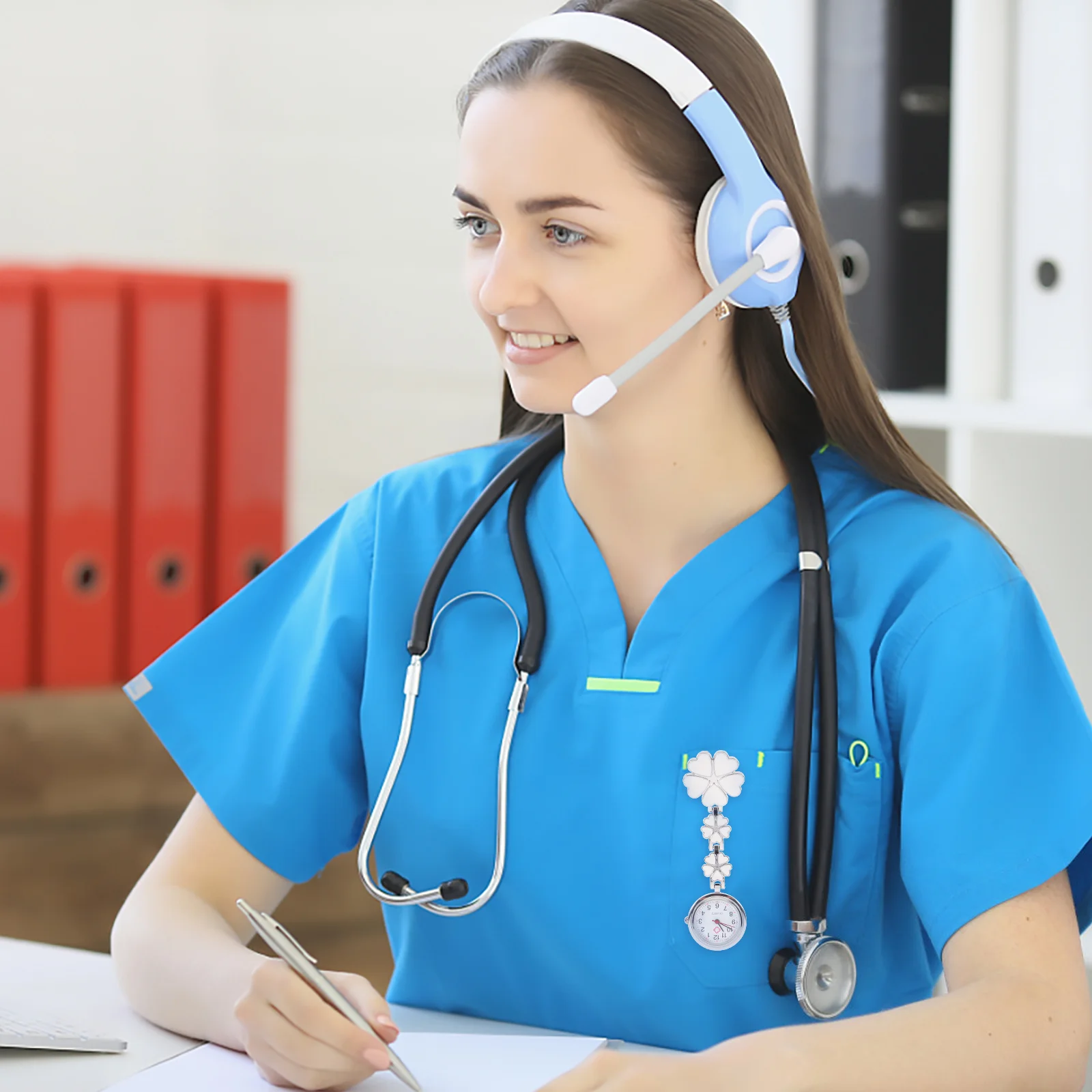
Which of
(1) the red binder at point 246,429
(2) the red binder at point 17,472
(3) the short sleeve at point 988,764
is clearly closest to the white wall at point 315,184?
(1) the red binder at point 246,429

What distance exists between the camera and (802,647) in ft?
3.55

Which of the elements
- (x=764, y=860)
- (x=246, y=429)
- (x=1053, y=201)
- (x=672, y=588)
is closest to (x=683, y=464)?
(x=672, y=588)

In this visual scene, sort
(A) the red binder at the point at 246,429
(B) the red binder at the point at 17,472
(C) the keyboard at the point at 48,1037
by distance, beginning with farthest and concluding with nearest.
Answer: (A) the red binder at the point at 246,429 < (B) the red binder at the point at 17,472 < (C) the keyboard at the point at 48,1037

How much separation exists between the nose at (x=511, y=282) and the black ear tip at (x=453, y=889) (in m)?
0.40

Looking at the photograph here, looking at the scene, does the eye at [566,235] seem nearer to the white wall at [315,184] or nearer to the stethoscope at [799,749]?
the stethoscope at [799,749]

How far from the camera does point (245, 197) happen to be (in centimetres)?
243

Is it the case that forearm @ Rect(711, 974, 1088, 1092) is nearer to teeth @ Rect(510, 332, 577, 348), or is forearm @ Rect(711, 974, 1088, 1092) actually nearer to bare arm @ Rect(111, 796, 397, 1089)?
bare arm @ Rect(111, 796, 397, 1089)

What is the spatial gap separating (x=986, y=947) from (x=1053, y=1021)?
0.06 meters

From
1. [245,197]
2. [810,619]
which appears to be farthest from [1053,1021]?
[245,197]

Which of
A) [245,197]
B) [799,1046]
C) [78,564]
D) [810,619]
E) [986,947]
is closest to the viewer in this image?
[799,1046]

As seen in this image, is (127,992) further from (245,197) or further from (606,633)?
(245,197)

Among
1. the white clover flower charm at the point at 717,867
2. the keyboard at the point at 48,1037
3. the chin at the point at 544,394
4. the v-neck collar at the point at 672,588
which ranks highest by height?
the chin at the point at 544,394

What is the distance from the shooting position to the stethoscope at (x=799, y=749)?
104cm

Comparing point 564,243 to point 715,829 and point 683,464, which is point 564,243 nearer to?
point 683,464
